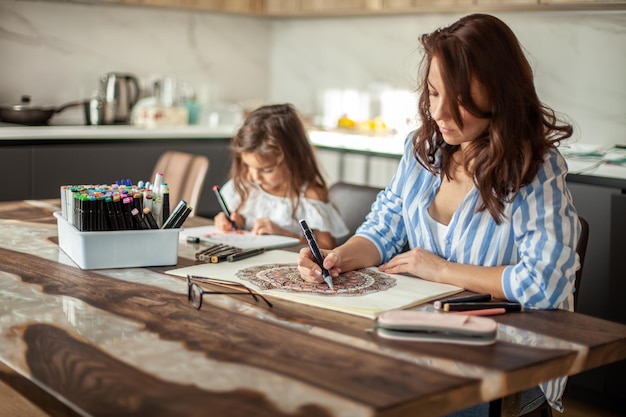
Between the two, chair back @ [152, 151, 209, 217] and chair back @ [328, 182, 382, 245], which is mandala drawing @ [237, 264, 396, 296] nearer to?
chair back @ [328, 182, 382, 245]

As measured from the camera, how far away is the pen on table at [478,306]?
5.02 feet

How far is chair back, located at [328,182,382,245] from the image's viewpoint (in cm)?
249

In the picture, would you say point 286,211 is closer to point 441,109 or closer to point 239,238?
point 239,238

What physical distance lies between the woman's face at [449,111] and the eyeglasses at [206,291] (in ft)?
1.78

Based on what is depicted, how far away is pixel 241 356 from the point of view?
126 centimetres

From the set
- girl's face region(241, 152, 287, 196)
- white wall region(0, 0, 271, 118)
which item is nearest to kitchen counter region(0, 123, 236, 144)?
white wall region(0, 0, 271, 118)

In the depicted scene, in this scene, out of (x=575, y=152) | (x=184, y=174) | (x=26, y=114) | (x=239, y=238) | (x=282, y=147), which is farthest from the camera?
(x=26, y=114)

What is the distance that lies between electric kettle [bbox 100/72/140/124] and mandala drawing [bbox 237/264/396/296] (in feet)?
9.24

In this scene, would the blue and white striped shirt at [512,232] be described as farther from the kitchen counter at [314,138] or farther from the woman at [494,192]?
the kitchen counter at [314,138]

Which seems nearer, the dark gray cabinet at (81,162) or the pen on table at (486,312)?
the pen on table at (486,312)

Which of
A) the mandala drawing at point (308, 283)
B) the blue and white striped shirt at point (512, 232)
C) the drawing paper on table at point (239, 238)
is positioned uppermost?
the blue and white striped shirt at point (512, 232)

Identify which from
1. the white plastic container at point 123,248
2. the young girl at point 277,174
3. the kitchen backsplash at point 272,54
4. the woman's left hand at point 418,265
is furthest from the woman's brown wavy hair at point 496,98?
the kitchen backsplash at point 272,54

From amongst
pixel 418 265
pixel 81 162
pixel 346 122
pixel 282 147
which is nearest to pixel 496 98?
pixel 418 265

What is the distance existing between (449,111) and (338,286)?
43cm
